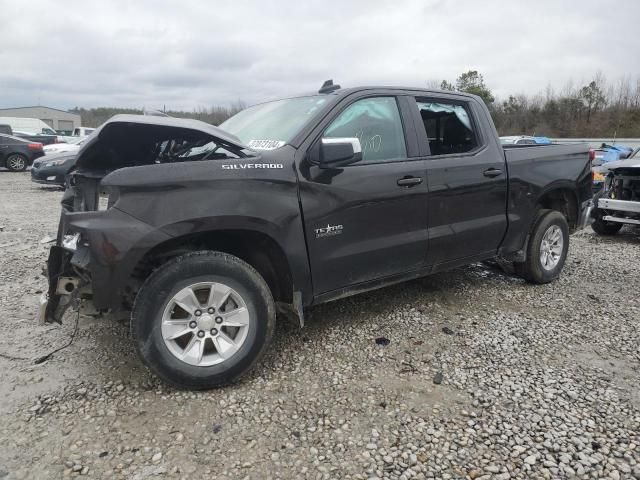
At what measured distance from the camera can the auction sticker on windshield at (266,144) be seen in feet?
10.3

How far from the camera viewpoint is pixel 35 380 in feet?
9.52

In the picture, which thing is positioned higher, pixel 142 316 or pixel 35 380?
pixel 142 316

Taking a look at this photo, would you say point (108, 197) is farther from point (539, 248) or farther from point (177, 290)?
point (539, 248)

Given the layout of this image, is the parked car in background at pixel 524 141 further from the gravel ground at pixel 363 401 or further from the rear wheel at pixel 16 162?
the rear wheel at pixel 16 162

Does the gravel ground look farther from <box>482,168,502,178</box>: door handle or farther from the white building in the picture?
the white building

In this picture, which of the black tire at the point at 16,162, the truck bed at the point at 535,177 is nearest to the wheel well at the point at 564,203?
the truck bed at the point at 535,177

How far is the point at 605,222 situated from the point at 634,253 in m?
1.46

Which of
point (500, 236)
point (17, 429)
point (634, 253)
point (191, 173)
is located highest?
point (191, 173)

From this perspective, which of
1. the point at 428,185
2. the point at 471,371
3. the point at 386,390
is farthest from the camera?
the point at 428,185

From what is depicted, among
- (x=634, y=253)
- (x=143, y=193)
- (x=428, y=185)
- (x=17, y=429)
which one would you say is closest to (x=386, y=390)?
(x=428, y=185)

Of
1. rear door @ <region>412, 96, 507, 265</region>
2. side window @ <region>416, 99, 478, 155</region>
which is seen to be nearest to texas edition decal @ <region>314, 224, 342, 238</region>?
rear door @ <region>412, 96, 507, 265</region>

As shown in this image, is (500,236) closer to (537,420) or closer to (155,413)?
(537,420)

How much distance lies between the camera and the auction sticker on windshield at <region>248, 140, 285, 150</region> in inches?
123

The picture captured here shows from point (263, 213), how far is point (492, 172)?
7.29ft
